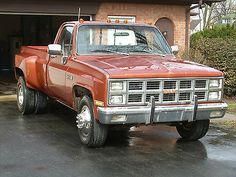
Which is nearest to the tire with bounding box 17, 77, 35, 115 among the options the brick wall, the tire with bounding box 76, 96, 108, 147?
the tire with bounding box 76, 96, 108, 147

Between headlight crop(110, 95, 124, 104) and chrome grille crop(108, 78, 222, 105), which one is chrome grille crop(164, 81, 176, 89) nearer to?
chrome grille crop(108, 78, 222, 105)

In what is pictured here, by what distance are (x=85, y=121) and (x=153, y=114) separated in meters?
1.14

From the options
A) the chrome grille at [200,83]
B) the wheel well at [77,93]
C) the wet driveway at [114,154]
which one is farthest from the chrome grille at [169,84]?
the wheel well at [77,93]

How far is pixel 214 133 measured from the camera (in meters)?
8.97

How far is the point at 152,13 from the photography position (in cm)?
1741

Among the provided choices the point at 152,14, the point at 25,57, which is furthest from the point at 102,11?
the point at 25,57

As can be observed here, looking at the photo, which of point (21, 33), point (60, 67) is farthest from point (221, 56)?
point (21, 33)

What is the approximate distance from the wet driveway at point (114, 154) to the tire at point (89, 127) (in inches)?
5.4

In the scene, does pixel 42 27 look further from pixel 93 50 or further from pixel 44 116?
pixel 93 50

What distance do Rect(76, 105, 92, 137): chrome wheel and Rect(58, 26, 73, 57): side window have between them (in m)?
1.29

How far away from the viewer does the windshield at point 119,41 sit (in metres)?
8.13

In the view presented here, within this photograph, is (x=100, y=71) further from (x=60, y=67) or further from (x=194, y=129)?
(x=194, y=129)

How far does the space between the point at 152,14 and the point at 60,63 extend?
947cm

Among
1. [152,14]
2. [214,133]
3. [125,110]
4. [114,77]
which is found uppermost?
[152,14]
